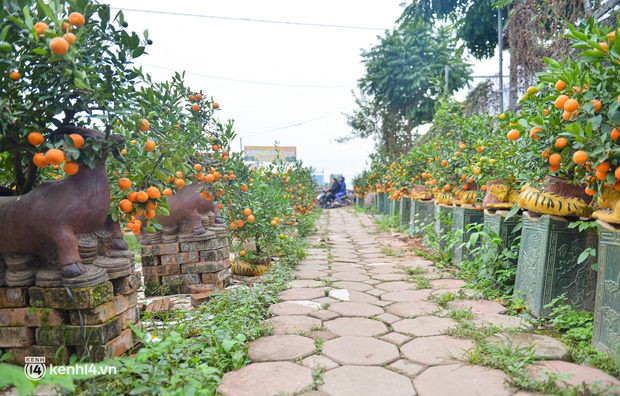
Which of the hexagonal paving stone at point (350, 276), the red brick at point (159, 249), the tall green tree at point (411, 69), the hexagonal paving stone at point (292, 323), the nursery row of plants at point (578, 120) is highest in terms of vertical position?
the tall green tree at point (411, 69)

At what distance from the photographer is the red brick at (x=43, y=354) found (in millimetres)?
1772

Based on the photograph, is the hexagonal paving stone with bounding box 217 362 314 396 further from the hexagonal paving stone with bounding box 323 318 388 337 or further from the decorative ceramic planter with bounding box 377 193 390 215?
the decorative ceramic planter with bounding box 377 193 390 215

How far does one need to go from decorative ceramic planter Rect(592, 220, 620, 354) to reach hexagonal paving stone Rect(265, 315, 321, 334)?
1.63 metres

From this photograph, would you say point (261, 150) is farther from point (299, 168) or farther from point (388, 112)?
point (299, 168)

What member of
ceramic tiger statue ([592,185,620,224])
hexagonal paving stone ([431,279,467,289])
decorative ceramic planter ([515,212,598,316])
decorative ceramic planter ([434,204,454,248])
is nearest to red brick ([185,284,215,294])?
hexagonal paving stone ([431,279,467,289])

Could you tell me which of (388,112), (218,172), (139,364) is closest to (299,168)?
(388,112)

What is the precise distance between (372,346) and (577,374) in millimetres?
1015

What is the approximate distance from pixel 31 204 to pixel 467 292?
3.24 metres

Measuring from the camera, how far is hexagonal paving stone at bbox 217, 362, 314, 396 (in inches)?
67.5

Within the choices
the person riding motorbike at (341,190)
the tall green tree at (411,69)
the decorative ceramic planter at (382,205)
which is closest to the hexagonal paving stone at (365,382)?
the decorative ceramic planter at (382,205)

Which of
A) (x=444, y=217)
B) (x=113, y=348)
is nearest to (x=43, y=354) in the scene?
(x=113, y=348)

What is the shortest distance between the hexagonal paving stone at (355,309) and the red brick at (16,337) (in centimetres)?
196

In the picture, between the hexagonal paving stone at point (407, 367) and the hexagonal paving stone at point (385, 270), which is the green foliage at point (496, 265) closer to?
the hexagonal paving stone at point (385, 270)

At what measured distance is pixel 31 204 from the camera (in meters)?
1.71
